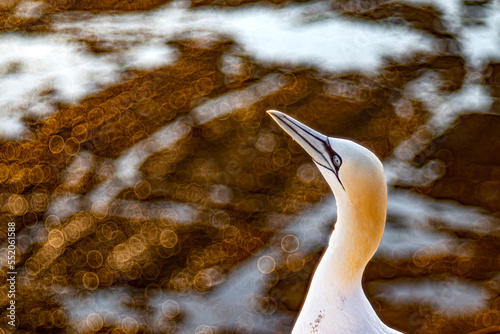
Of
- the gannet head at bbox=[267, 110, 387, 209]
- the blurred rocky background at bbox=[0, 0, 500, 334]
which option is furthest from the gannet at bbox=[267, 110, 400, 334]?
the blurred rocky background at bbox=[0, 0, 500, 334]

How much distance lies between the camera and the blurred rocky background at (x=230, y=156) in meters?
4.79

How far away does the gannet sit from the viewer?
2277mm

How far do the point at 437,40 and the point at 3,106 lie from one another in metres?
5.50

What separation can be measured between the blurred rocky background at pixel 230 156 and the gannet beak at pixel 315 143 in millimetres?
2363

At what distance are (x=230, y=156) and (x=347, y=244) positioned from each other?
3.56 metres

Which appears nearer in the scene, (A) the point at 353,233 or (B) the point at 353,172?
(B) the point at 353,172

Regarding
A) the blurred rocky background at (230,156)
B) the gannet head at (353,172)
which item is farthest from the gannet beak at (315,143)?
the blurred rocky background at (230,156)

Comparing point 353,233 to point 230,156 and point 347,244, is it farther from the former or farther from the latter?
point 230,156

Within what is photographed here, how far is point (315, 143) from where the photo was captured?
8.41 feet

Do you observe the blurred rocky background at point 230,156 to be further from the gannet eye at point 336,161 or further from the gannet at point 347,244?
the gannet eye at point 336,161

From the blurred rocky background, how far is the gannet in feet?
7.08

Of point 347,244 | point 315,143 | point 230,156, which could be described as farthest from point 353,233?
point 230,156

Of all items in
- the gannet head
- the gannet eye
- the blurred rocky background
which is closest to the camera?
the gannet head

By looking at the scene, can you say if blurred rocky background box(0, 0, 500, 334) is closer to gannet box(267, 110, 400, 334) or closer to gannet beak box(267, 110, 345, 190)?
gannet box(267, 110, 400, 334)
